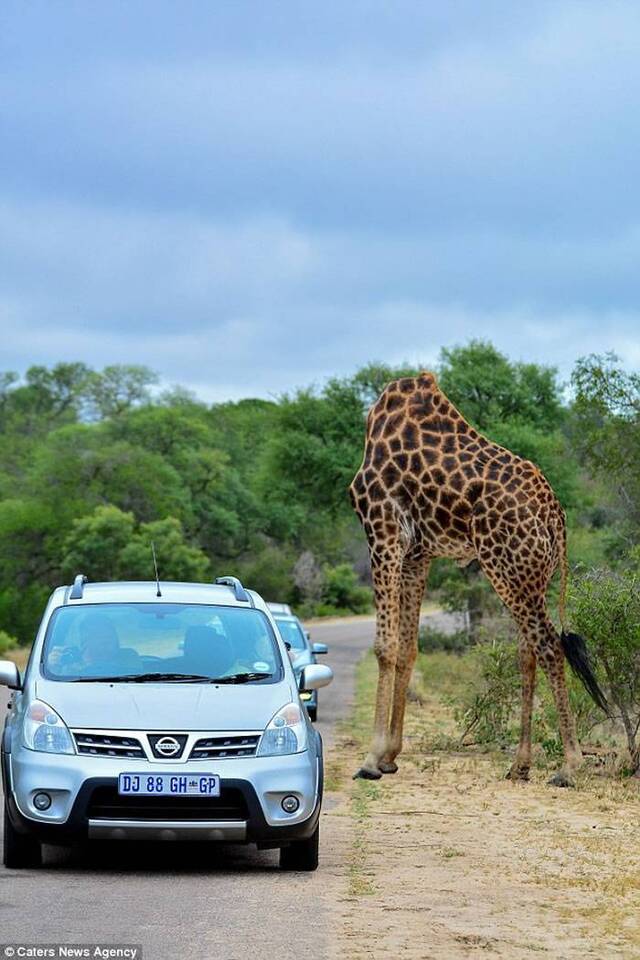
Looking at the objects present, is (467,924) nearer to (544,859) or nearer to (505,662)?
(544,859)

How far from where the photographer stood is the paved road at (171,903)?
754cm

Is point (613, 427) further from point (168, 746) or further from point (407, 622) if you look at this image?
point (168, 746)

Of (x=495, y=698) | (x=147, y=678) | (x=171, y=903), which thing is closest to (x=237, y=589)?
(x=147, y=678)

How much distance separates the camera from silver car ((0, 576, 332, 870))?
905 centimetres

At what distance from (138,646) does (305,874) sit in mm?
2190

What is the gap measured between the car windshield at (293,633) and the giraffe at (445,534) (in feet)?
15.8

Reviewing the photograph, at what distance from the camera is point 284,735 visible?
375 inches

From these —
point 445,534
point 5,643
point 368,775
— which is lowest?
point 5,643

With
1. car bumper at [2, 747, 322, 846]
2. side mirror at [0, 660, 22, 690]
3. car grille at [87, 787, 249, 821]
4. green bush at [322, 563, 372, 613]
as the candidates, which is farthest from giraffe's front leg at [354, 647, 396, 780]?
green bush at [322, 563, 372, 613]

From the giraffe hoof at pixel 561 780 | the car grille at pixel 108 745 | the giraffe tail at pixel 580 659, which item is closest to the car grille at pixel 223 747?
the car grille at pixel 108 745

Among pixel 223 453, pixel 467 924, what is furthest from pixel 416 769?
pixel 223 453

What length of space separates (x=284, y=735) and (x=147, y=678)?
996 millimetres

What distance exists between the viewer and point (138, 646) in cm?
1109

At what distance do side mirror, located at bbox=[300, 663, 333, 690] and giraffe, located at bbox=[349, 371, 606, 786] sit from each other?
196 inches
